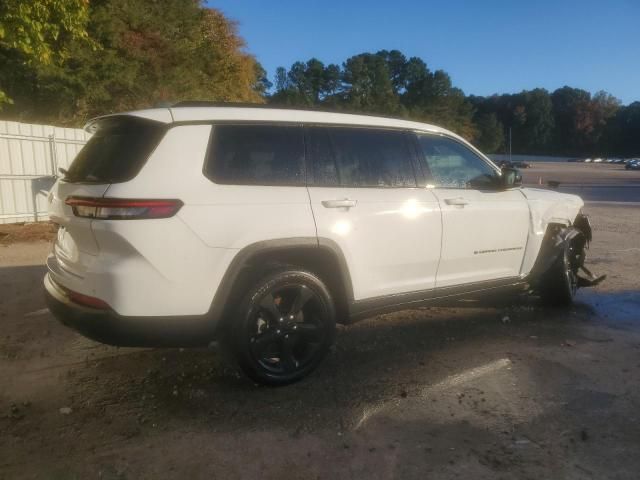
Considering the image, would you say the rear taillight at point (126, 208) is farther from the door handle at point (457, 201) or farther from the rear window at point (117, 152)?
the door handle at point (457, 201)

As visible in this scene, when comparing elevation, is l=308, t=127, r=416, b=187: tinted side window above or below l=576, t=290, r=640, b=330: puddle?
above

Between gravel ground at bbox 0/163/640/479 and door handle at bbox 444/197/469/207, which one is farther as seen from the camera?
door handle at bbox 444/197/469/207

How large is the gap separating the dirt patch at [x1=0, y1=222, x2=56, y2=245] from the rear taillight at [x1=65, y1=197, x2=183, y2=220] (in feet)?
22.9

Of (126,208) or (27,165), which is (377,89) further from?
(126,208)

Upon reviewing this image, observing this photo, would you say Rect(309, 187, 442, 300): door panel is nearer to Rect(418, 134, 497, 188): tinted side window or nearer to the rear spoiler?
Rect(418, 134, 497, 188): tinted side window

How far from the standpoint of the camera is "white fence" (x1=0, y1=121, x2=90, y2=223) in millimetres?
10750

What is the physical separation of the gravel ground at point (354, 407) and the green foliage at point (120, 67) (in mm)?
13771

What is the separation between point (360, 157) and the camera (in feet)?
13.1

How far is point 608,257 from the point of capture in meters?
8.46

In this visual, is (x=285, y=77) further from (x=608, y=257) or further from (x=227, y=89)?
(x=608, y=257)

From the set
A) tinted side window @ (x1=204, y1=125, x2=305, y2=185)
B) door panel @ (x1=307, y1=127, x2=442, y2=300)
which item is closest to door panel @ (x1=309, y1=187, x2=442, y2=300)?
door panel @ (x1=307, y1=127, x2=442, y2=300)

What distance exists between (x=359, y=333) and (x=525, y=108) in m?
143

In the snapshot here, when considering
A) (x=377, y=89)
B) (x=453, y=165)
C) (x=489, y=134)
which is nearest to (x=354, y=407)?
(x=453, y=165)

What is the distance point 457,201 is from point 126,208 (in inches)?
102
